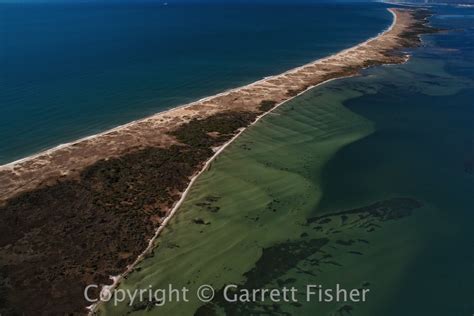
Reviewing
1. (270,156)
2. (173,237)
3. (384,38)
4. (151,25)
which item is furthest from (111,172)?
(151,25)

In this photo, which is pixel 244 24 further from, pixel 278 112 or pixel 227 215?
pixel 227 215

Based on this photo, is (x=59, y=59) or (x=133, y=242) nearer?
(x=133, y=242)

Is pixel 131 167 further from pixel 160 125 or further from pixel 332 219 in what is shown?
pixel 332 219

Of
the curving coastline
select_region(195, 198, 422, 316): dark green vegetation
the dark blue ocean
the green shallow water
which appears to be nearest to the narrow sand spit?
the curving coastline

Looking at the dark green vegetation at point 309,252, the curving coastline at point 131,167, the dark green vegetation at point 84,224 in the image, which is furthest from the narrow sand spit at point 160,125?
the dark green vegetation at point 309,252

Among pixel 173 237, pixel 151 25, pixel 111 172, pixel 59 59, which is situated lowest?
pixel 173 237

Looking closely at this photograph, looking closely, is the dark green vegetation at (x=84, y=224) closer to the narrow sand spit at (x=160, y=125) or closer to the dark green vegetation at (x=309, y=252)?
the narrow sand spit at (x=160, y=125)

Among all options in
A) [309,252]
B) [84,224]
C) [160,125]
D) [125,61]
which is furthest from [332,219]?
[125,61]
